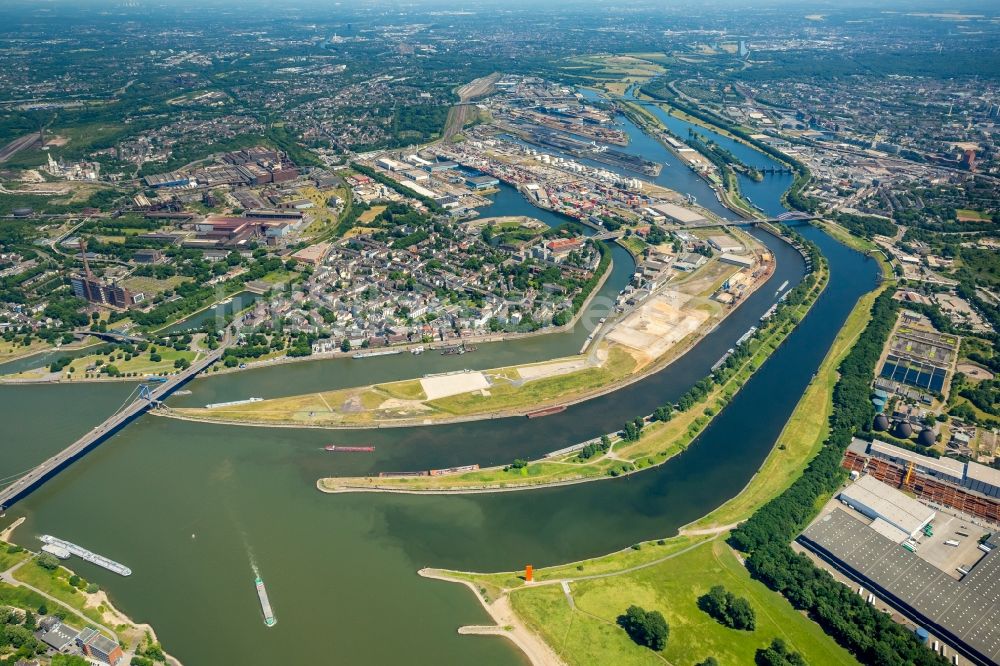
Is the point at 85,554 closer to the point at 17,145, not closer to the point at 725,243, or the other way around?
the point at 725,243

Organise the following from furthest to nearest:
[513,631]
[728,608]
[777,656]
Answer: [728,608]
[513,631]
[777,656]

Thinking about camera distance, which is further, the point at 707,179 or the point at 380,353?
the point at 707,179

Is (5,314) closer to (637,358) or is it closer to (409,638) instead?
(409,638)

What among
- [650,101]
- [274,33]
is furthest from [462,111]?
[274,33]

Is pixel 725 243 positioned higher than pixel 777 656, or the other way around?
pixel 725 243

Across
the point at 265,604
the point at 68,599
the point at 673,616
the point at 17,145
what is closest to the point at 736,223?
the point at 673,616

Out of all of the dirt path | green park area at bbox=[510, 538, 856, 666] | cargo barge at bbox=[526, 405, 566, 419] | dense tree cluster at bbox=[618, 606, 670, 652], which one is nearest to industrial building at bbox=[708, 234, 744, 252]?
cargo barge at bbox=[526, 405, 566, 419]

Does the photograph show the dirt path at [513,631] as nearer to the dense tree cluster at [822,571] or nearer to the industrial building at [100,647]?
the dense tree cluster at [822,571]
